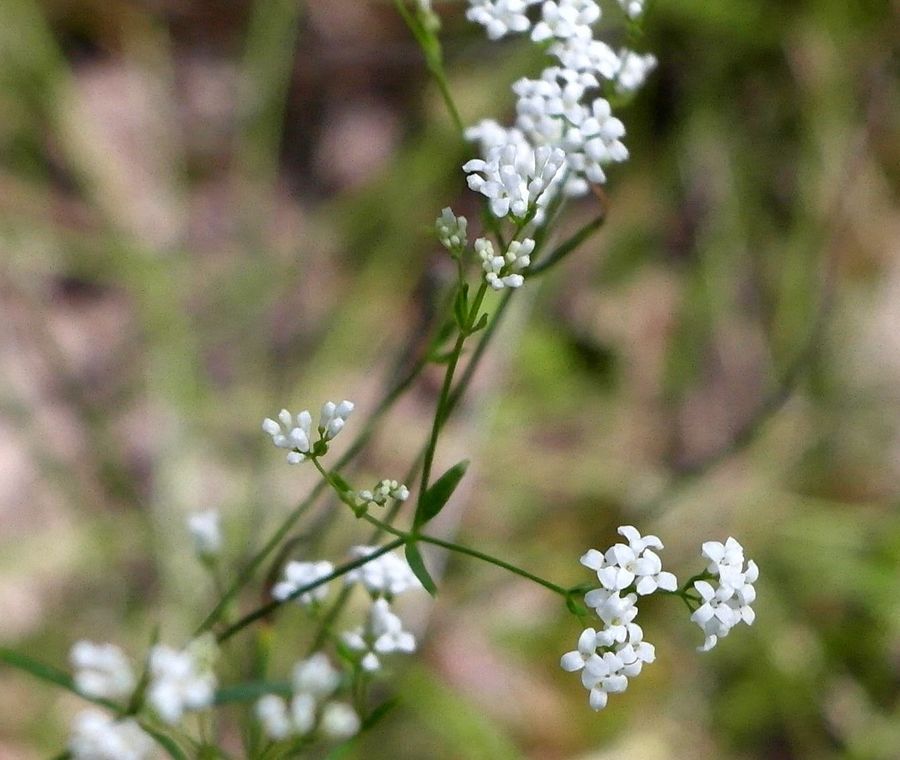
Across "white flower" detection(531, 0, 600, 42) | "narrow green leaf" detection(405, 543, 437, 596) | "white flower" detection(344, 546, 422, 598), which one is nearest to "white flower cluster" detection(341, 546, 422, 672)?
"white flower" detection(344, 546, 422, 598)

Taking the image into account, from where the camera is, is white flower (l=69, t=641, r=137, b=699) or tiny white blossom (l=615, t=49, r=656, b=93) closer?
white flower (l=69, t=641, r=137, b=699)

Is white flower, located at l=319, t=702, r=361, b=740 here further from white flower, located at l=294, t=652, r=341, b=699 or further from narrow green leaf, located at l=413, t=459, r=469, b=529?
narrow green leaf, located at l=413, t=459, r=469, b=529

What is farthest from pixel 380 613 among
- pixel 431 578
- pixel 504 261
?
pixel 504 261

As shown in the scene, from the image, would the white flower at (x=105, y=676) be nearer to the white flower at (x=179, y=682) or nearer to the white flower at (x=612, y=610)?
the white flower at (x=179, y=682)

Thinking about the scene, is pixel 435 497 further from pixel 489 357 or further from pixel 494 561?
pixel 489 357

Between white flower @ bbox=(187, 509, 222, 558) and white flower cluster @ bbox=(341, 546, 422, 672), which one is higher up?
white flower @ bbox=(187, 509, 222, 558)

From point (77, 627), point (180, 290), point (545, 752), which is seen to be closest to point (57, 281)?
point (180, 290)

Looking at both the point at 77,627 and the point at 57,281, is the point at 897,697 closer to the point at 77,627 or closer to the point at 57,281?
the point at 77,627
